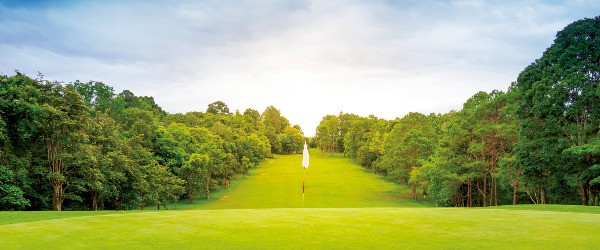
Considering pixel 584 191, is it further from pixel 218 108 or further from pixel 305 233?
pixel 218 108

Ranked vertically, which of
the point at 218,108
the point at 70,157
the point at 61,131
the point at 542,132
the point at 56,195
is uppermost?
the point at 218,108

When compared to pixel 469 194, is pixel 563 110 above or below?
above

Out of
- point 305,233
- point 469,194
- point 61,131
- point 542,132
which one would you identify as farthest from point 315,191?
point 305,233

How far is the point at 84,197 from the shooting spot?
4088 centimetres

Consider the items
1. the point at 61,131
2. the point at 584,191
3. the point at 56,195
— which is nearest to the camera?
the point at 584,191

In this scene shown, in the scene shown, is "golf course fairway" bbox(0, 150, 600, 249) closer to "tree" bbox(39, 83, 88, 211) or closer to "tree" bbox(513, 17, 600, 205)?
"tree" bbox(39, 83, 88, 211)

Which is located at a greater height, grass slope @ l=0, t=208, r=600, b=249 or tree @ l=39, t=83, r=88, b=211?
tree @ l=39, t=83, r=88, b=211

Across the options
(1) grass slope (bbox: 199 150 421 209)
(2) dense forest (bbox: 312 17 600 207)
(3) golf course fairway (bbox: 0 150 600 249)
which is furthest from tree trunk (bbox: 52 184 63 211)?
(2) dense forest (bbox: 312 17 600 207)

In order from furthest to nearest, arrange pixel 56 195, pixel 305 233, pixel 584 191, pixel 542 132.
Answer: pixel 56 195
pixel 584 191
pixel 542 132
pixel 305 233

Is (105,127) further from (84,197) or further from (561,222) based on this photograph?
(561,222)

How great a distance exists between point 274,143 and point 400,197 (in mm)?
101755

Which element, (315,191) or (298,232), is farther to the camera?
(315,191)

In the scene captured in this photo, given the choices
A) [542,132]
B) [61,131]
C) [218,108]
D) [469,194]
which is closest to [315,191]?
[469,194]

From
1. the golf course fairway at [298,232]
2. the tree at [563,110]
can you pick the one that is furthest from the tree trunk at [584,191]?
the golf course fairway at [298,232]
